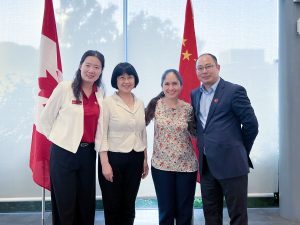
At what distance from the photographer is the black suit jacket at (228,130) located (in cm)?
199

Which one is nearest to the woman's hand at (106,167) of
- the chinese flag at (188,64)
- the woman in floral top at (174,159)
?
the woman in floral top at (174,159)

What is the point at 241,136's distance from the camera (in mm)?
2068

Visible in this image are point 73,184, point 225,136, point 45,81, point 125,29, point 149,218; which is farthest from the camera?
point 125,29

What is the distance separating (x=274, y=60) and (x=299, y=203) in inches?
62.9

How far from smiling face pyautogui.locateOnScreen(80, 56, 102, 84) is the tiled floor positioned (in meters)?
1.71

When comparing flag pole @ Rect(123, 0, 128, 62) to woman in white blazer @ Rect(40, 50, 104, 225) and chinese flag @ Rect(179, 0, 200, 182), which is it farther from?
woman in white blazer @ Rect(40, 50, 104, 225)

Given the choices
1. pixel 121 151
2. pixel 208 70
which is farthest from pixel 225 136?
pixel 121 151

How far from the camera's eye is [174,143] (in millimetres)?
2143

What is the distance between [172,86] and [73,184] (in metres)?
0.98

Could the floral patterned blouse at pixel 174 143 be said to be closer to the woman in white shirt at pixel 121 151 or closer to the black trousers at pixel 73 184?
the woman in white shirt at pixel 121 151

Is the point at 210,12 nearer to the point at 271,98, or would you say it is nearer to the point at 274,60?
the point at 274,60

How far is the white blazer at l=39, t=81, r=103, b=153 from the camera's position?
205cm

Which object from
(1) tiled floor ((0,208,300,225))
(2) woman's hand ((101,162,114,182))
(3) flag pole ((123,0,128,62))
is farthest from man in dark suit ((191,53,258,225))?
(3) flag pole ((123,0,128,62))

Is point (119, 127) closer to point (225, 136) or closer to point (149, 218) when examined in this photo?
point (225, 136)
